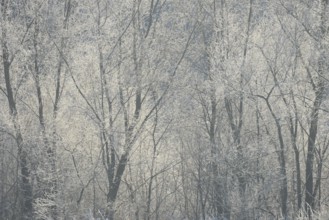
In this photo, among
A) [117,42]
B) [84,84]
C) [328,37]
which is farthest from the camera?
[84,84]

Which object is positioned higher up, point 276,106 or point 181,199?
point 276,106

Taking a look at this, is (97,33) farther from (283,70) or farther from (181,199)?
(181,199)

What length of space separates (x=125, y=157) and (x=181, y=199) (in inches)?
325

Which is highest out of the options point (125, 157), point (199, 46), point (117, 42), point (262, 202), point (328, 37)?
point (199, 46)

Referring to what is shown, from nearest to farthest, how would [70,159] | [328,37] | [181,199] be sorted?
[328,37], [70,159], [181,199]

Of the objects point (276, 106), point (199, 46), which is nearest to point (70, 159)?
point (199, 46)

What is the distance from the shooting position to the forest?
14414 mm

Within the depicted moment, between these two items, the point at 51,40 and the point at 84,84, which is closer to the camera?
the point at 51,40

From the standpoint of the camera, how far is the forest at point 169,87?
47.3ft

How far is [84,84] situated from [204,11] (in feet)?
17.3

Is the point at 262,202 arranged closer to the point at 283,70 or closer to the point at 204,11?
the point at 283,70

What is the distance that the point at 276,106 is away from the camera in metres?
16.1

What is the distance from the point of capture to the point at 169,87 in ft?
54.7

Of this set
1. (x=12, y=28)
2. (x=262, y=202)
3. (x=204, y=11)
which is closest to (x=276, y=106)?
(x=262, y=202)
